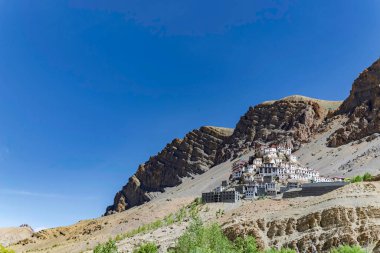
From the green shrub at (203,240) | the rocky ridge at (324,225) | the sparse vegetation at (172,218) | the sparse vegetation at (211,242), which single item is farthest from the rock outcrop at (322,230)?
the sparse vegetation at (172,218)

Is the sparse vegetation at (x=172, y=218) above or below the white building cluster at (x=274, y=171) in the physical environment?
below

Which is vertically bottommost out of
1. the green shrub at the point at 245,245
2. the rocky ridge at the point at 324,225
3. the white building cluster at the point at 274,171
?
the green shrub at the point at 245,245

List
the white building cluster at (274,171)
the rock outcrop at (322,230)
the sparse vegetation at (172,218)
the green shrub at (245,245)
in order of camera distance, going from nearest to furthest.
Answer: the rock outcrop at (322,230)
the green shrub at (245,245)
the sparse vegetation at (172,218)
the white building cluster at (274,171)

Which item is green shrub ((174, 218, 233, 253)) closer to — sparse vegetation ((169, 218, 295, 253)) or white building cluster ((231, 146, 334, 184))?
sparse vegetation ((169, 218, 295, 253))

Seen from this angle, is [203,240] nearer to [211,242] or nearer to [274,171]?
[211,242]

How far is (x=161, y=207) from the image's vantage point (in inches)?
6649

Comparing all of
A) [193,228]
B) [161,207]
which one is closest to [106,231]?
[161,207]

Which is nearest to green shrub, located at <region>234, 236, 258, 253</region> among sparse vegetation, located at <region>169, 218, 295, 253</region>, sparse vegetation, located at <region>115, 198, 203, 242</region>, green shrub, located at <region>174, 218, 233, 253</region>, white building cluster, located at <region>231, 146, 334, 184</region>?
sparse vegetation, located at <region>169, 218, 295, 253</region>

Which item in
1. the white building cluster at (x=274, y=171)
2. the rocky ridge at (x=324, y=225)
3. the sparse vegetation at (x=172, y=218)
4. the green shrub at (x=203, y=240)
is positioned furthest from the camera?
the white building cluster at (x=274, y=171)

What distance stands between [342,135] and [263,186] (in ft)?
236

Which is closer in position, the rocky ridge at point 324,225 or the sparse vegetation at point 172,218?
the rocky ridge at point 324,225

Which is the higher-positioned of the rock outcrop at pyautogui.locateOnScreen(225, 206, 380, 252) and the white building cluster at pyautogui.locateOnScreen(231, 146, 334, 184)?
the white building cluster at pyautogui.locateOnScreen(231, 146, 334, 184)

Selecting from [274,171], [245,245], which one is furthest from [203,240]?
[274,171]

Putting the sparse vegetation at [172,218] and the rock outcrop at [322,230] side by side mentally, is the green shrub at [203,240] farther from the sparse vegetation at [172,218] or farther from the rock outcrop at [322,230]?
the sparse vegetation at [172,218]
